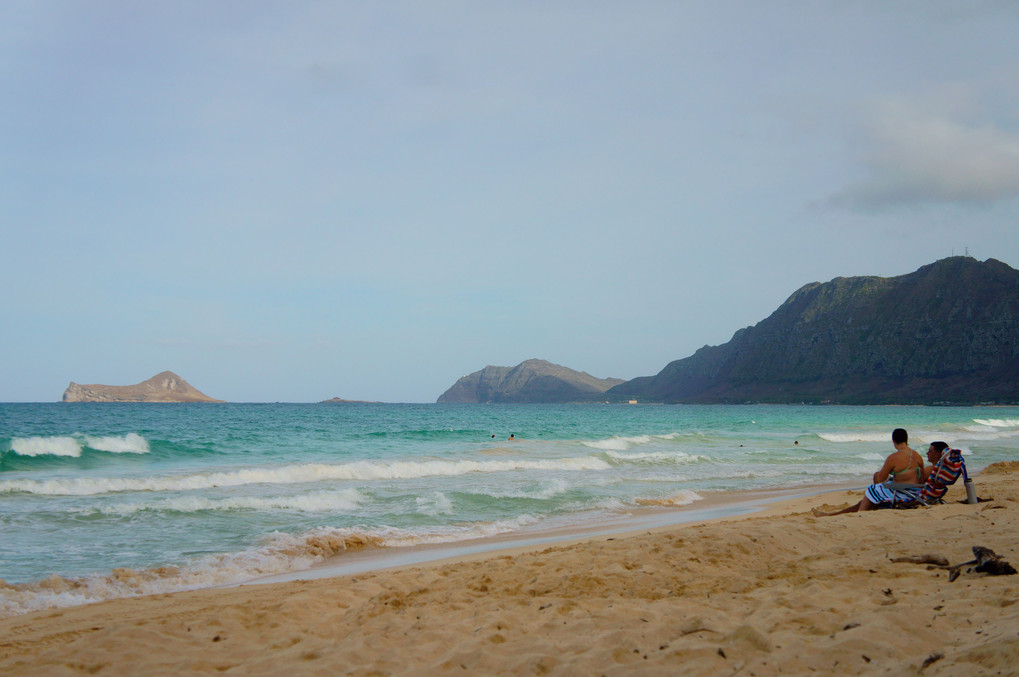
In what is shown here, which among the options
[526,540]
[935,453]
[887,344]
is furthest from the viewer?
[887,344]

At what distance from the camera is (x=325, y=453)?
89.5ft

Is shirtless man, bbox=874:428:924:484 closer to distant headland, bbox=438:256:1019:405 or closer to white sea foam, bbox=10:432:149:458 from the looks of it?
white sea foam, bbox=10:432:149:458

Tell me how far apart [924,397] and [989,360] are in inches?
472

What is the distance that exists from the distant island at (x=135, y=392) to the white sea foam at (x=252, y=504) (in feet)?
496

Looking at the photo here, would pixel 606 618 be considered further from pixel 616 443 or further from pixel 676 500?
pixel 616 443

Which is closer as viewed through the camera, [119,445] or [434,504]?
[434,504]

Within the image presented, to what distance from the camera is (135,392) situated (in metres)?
148

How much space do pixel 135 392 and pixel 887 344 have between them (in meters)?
163

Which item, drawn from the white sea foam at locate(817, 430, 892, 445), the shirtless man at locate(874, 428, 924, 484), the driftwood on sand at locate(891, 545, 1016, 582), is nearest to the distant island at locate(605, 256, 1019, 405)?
the white sea foam at locate(817, 430, 892, 445)

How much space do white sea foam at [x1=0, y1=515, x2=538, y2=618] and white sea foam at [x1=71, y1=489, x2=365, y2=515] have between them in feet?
8.56

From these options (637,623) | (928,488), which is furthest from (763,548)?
(928,488)

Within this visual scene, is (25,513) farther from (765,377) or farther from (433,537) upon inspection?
(765,377)

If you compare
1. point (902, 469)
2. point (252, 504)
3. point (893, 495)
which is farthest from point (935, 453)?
point (252, 504)

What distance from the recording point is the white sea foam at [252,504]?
1202 centimetres
